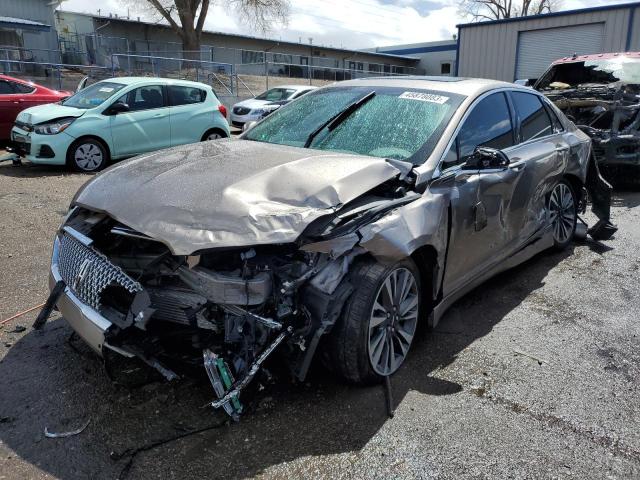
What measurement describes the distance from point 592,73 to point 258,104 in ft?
32.5

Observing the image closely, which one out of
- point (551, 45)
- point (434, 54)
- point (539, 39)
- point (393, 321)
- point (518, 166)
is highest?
point (434, 54)

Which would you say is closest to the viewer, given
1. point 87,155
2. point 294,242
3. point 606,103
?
point 294,242

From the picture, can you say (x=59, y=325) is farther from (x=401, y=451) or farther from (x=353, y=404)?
(x=401, y=451)

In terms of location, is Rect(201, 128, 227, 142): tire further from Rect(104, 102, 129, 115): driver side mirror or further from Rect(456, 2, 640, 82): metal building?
Rect(456, 2, 640, 82): metal building

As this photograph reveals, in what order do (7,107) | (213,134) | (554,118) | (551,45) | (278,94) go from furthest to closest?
(551,45), (278,94), (213,134), (7,107), (554,118)

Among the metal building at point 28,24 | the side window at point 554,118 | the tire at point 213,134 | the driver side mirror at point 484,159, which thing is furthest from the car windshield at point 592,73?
the metal building at point 28,24

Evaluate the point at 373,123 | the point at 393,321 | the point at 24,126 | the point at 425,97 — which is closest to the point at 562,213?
the point at 425,97

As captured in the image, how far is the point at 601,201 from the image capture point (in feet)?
18.7

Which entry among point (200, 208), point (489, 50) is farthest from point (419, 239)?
point (489, 50)

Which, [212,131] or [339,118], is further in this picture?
[212,131]

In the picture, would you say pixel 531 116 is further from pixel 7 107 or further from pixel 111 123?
pixel 7 107

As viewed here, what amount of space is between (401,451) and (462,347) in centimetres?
119

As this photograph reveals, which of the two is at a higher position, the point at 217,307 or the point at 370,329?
the point at 217,307

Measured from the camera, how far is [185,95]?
10.6 m
